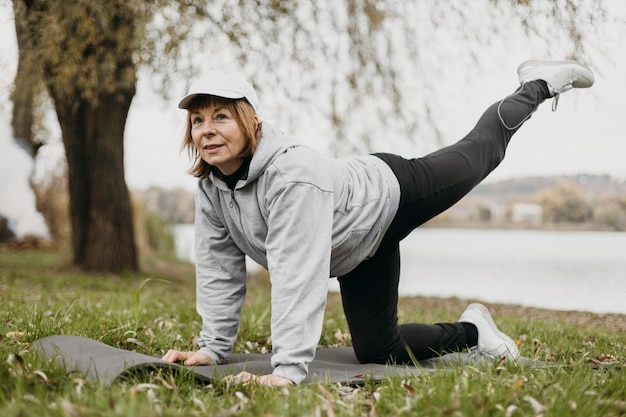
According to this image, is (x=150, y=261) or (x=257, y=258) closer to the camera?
(x=257, y=258)

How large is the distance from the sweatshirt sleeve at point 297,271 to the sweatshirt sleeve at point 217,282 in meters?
0.50

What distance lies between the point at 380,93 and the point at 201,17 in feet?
8.20

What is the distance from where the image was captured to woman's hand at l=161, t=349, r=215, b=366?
2.90 metres

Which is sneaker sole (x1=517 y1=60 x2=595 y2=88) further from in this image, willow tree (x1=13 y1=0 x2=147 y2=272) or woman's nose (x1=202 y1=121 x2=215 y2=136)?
willow tree (x1=13 y1=0 x2=147 y2=272)

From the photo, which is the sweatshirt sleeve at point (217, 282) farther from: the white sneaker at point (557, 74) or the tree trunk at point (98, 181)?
the tree trunk at point (98, 181)

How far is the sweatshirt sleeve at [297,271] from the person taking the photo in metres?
2.58

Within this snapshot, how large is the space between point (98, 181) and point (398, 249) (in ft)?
21.1

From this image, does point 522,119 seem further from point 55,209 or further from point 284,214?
point 55,209

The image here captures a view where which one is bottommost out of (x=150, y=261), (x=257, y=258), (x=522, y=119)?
(x=150, y=261)

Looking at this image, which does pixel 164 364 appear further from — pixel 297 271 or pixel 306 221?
pixel 306 221

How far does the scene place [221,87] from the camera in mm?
2725

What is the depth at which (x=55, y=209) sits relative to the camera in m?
15.8

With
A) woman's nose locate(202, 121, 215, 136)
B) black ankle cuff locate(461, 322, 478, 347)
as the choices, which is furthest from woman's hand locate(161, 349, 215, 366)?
black ankle cuff locate(461, 322, 478, 347)

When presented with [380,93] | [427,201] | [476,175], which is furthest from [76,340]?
[380,93]
